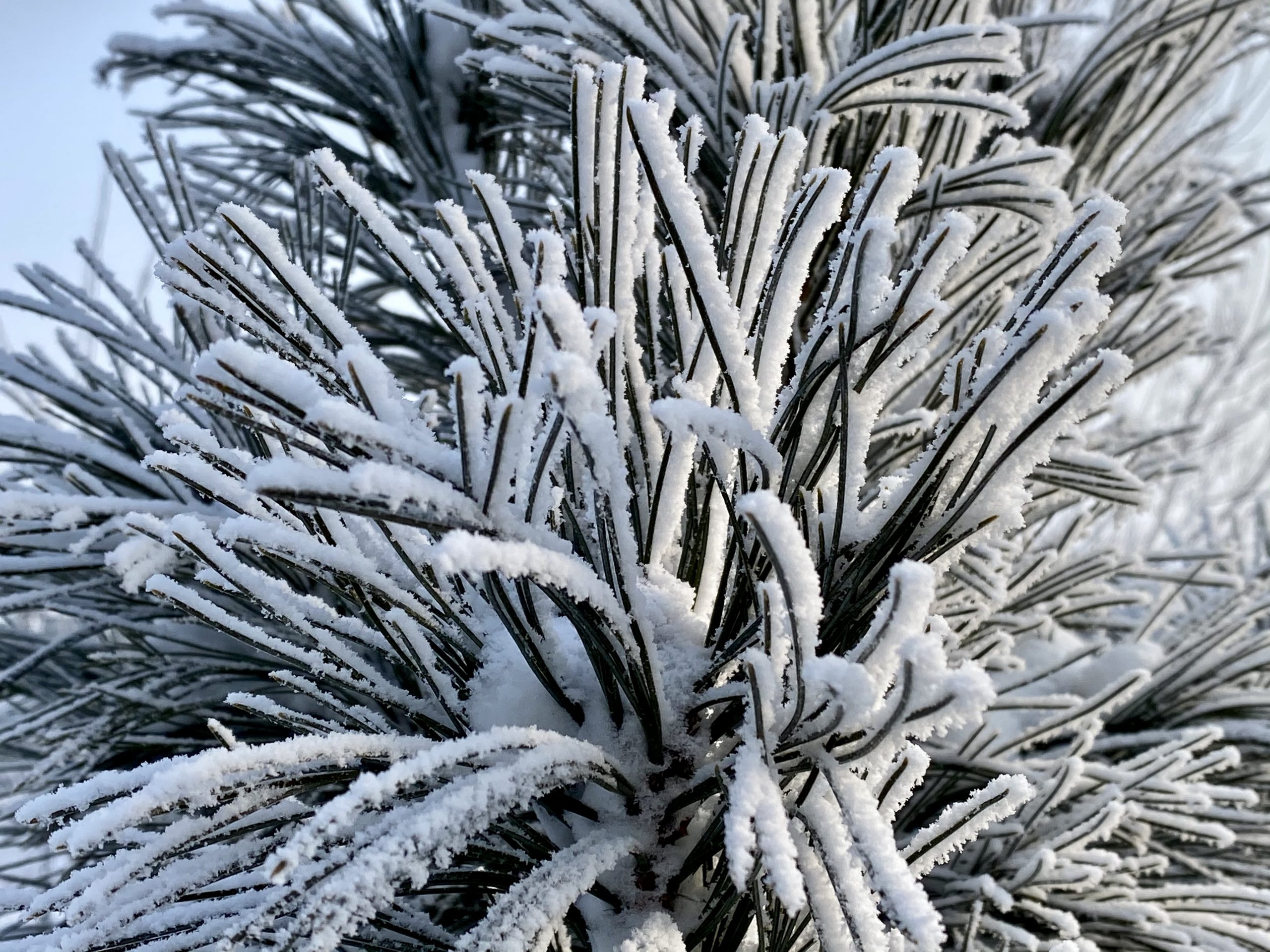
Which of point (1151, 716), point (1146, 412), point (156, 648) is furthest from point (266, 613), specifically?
point (1146, 412)

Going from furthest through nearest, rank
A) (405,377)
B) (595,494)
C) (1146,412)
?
(1146,412)
(405,377)
(595,494)

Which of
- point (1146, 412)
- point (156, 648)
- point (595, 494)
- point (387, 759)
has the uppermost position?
point (595, 494)

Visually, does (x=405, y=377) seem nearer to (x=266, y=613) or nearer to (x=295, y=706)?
(x=295, y=706)

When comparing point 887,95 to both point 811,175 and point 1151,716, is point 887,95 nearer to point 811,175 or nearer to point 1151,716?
point 811,175

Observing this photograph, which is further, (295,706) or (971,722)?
(295,706)

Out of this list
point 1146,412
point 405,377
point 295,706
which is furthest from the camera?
point 1146,412

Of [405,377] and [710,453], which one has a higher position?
[710,453]
